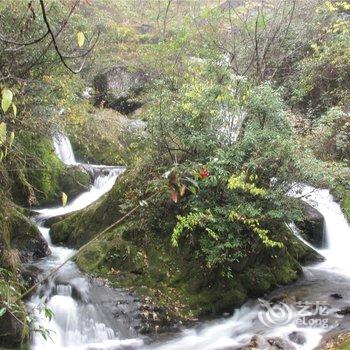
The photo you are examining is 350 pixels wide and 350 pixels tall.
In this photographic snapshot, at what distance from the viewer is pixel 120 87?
19.3 metres

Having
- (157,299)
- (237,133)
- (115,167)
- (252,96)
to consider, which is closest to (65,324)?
(157,299)

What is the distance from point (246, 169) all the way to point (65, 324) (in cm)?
393

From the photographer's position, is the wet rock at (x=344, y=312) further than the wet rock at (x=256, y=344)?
Yes

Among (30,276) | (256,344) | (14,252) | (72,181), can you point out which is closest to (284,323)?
(256,344)

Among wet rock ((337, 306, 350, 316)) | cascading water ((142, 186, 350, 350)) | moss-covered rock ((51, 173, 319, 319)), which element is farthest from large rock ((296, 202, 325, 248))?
wet rock ((337, 306, 350, 316))

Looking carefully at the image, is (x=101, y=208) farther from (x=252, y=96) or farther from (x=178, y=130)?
(x=252, y=96)

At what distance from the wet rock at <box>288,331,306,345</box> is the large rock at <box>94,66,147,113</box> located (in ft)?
45.3

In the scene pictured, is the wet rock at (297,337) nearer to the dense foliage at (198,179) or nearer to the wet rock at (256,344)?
the wet rock at (256,344)

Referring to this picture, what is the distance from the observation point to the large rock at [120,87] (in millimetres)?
18969

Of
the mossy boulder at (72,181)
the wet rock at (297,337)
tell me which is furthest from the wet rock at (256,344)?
the mossy boulder at (72,181)

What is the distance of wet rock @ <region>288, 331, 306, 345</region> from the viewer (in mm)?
6340

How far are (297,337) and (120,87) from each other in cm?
1489

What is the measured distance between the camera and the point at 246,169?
7.76 metres

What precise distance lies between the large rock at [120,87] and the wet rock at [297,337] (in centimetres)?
1380
